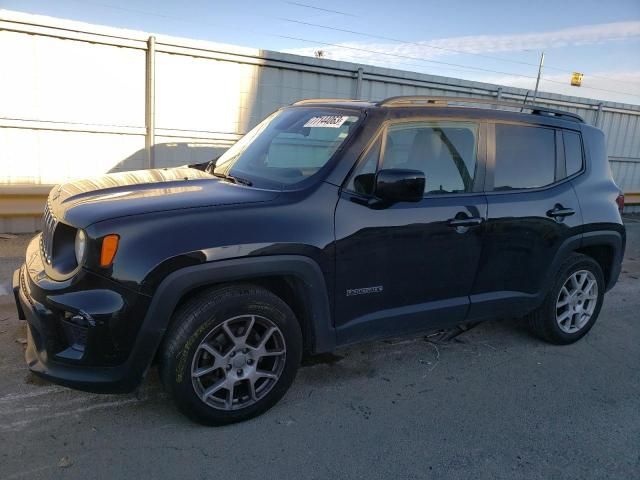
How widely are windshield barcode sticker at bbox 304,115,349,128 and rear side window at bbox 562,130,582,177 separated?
197cm

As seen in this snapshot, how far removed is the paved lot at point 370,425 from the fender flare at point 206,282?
0.50m

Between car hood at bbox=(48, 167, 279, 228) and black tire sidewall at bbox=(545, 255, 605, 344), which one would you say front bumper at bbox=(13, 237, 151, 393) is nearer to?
car hood at bbox=(48, 167, 279, 228)

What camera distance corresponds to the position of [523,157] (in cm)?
396

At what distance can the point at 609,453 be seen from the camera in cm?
297

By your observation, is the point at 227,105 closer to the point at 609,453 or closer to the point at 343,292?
the point at 343,292

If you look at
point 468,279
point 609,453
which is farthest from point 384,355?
point 609,453

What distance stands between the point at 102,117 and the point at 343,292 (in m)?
5.30

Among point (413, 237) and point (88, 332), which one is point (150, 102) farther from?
point (88, 332)

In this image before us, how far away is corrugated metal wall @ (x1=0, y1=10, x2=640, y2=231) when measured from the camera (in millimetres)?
6512

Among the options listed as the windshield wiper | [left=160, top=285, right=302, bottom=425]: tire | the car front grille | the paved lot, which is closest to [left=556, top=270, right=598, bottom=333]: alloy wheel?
the paved lot

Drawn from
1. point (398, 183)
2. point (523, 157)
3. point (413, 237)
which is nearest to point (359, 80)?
point (523, 157)

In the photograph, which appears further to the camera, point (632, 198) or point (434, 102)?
point (632, 198)

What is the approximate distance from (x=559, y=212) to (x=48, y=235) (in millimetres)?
3561

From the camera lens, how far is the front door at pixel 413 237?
10.4ft
